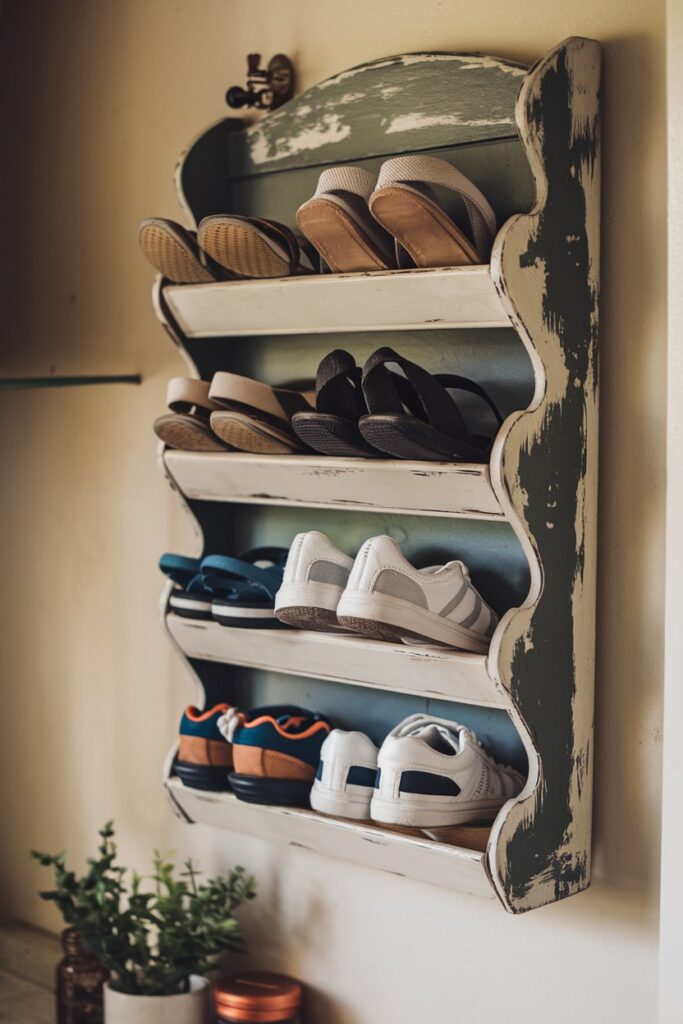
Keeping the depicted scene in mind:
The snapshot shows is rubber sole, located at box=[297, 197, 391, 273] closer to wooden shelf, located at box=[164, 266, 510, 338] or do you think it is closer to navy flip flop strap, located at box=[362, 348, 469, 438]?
wooden shelf, located at box=[164, 266, 510, 338]

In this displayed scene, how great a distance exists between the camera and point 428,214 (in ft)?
4.86

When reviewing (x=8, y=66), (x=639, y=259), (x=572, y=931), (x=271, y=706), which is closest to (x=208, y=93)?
(x=8, y=66)

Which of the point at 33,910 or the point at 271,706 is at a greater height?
the point at 271,706

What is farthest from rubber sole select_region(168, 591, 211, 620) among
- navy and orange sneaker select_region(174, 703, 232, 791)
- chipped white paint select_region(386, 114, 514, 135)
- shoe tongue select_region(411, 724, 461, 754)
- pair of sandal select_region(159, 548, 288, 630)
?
chipped white paint select_region(386, 114, 514, 135)

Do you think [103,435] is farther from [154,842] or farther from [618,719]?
[618,719]

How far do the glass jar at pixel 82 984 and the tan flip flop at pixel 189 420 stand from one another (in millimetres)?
873

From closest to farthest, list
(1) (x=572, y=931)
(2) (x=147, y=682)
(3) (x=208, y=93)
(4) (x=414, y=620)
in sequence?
(4) (x=414, y=620)
(1) (x=572, y=931)
(3) (x=208, y=93)
(2) (x=147, y=682)

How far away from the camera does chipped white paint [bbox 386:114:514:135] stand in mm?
1678

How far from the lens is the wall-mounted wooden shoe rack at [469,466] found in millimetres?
1532

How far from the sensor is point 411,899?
1.88 metres

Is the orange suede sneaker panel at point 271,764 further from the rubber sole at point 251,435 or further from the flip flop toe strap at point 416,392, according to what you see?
the flip flop toe strap at point 416,392

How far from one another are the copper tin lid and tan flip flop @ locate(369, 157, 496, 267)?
115cm

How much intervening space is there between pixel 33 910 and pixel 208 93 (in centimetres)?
162

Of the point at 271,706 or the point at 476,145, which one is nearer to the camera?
the point at 476,145
